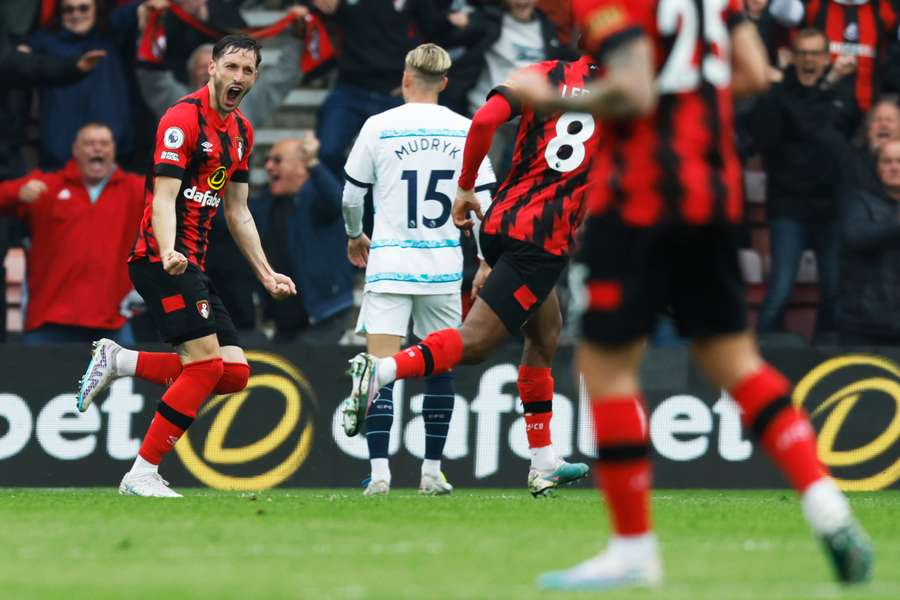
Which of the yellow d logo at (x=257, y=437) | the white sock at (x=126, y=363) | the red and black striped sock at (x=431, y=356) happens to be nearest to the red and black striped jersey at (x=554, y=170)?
the red and black striped sock at (x=431, y=356)

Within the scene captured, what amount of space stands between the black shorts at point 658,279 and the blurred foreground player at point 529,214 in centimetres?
319

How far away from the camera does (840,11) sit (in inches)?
561

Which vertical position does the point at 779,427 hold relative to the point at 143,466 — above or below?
above

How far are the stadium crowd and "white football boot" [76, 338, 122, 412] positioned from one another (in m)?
2.86

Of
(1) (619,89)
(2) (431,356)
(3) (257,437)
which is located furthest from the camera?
(3) (257,437)

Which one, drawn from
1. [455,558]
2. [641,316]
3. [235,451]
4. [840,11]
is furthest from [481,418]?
[641,316]

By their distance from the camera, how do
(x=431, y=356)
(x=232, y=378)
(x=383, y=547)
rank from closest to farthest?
1. (x=383, y=547)
2. (x=431, y=356)
3. (x=232, y=378)

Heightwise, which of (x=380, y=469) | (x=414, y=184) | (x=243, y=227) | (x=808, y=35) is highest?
(x=808, y=35)

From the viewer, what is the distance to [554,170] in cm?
916

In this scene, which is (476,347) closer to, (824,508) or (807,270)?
(824,508)

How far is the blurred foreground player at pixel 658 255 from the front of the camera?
17.3 ft

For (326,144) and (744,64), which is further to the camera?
(326,144)

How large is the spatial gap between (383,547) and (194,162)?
135 inches

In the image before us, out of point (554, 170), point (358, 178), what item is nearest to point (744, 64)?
point (554, 170)
